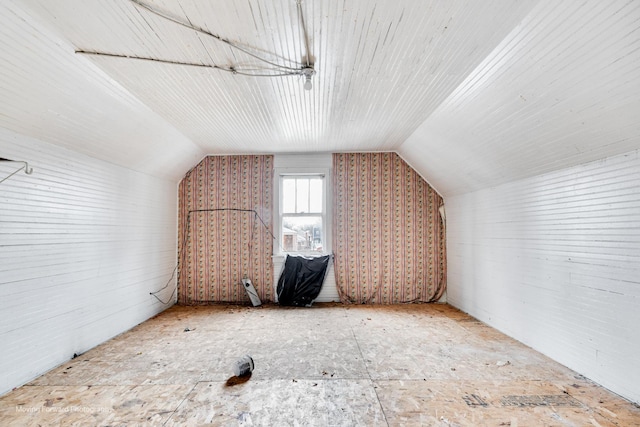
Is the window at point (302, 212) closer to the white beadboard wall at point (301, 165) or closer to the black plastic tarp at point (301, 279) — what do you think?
the white beadboard wall at point (301, 165)

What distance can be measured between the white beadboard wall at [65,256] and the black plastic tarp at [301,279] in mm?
2078

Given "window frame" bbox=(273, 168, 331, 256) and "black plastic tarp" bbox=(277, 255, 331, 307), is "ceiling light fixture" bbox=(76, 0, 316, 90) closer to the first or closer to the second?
"window frame" bbox=(273, 168, 331, 256)

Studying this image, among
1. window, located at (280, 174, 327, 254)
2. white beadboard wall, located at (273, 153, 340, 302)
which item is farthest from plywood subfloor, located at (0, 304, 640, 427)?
white beadboard wall, located at (273, 153, 340, 302)

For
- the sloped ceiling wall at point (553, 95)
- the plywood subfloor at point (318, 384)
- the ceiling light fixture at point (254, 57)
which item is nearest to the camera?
the sloped ceiling wall at point (553, 95)

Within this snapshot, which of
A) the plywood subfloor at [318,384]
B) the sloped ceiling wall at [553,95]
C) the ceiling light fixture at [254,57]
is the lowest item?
the plywood subfloor at [318,384]

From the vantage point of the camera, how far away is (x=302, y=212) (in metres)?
5.25

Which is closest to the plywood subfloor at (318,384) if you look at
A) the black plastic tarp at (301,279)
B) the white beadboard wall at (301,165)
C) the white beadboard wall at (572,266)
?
the white beadboard wall at (572,266)

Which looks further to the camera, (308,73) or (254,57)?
(308,73)

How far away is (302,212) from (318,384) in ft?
10.5

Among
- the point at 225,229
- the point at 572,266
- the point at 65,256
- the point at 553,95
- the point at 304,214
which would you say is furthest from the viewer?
the point at 304,214

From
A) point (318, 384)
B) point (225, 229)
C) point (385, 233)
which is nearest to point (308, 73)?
point (318, 384)

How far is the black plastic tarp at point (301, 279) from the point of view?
4.97 m

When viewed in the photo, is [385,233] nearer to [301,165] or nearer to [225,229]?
[301,165]

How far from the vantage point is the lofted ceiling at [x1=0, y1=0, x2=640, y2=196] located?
1711mm
